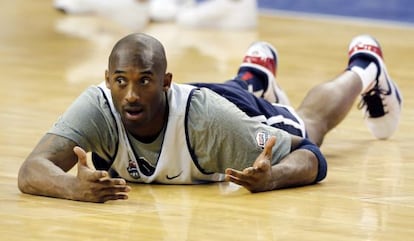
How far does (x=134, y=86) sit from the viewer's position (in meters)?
2.57

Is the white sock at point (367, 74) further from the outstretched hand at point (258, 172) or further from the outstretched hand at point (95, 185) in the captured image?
the outstretched hand at point (95, 185)

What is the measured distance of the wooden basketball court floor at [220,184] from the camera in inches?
94.5

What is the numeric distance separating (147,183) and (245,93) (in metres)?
0.36

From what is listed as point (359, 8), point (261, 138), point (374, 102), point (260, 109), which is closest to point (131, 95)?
point (261, 138)

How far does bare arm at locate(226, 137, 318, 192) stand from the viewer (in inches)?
103

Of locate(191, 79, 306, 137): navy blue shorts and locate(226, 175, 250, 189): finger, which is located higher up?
locate(191, 79, 306, 137): navy blue shorts

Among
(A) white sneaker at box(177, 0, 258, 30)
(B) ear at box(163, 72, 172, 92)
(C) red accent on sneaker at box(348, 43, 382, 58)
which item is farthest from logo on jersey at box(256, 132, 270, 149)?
(A) white sneaker at box(177, 0, 258, 30)

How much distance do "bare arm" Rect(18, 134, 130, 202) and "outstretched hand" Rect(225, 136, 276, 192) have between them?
25 cm

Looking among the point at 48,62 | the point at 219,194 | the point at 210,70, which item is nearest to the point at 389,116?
the point at 219,194

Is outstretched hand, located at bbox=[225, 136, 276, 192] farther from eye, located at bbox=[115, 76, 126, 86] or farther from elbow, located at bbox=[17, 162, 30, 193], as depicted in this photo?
elbow, located at bbox=[17, 162, 30, 193]

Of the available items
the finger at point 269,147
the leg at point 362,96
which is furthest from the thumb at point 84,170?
the leg at point 362,96

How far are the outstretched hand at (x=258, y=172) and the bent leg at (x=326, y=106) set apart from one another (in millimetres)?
500

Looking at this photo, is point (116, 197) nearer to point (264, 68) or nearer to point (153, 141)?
point (153, 141)

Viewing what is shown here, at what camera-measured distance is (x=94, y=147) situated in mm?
2666
